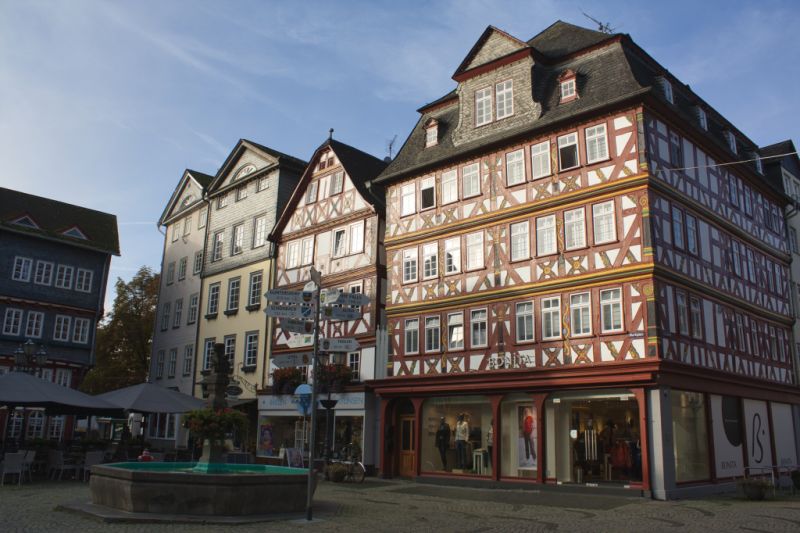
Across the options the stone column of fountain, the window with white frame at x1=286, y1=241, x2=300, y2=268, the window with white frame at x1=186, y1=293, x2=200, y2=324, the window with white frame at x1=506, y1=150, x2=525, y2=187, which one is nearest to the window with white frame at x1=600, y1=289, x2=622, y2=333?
the window with white frame at x1=506, y1=150, x2=525, y2=187

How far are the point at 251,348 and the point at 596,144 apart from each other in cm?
2010

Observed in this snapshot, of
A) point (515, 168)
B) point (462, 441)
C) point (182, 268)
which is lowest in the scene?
point (462, 441)

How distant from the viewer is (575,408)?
22.6 metres

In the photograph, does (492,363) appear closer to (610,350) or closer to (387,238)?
(610,350)

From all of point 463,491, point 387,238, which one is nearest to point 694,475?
point 463,491

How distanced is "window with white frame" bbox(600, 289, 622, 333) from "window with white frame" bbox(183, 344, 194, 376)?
25.6 meters

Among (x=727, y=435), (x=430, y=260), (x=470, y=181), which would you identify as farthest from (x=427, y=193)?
(x=727, y=435)

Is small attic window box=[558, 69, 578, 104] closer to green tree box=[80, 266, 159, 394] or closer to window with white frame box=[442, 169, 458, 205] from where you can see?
window with white frame box=[442, 169, 458, 205]

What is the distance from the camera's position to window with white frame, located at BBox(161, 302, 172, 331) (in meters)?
43.8

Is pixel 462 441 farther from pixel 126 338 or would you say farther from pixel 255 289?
pixel 126 338

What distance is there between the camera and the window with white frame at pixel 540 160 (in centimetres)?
2436

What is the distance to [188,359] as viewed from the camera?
133ft

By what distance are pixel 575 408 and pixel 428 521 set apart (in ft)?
29.5

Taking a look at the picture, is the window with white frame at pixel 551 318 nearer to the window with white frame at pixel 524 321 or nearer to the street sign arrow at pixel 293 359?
the window with white frame at pixel 524 321
